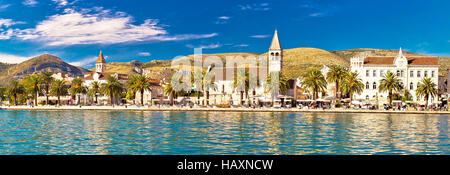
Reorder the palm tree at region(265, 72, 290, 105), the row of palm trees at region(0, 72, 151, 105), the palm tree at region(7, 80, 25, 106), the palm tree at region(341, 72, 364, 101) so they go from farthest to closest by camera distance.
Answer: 1. the palm tree at region(7, 80, 25, 106)
2. the row of palm trees at region(0, 72, 151, 105)
3. the palm tree at region(265, 72, 290, 105)
4. the palm tree at region(341, 72, 364, 101)

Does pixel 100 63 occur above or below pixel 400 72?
above

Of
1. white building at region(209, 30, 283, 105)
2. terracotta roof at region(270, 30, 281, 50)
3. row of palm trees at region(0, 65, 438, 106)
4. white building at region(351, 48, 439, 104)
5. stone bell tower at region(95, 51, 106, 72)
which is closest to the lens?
row of palm trees at region(0, 65, 438, 106)

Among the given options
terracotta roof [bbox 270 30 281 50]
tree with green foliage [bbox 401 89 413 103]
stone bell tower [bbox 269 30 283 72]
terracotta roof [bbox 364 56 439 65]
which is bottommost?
tree with green foliage [bbox 401 89 413 103]

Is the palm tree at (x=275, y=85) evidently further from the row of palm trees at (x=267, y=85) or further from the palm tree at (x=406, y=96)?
the palm tree at (x=406, y=96)

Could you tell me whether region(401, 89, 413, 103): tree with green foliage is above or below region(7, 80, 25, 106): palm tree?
below

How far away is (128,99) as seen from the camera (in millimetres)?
97438

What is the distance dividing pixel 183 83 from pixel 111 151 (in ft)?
205

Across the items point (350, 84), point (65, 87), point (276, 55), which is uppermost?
point (276, 55)

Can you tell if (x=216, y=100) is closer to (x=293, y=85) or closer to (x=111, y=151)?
(x=293, y=85)

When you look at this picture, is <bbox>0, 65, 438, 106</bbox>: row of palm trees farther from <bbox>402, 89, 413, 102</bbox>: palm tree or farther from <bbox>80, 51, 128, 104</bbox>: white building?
<bbox>80, 51, 128, 104</bbox>: white building

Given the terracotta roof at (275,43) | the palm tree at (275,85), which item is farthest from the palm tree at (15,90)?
the terracotta roof at (275,43)

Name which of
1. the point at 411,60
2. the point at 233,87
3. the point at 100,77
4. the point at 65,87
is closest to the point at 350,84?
the point at 411,60

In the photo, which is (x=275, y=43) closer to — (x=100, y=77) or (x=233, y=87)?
(x=233, y=87)

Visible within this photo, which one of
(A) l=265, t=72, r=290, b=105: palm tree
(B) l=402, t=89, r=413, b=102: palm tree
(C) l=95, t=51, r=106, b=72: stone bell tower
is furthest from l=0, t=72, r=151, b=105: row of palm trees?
(B) l=402, t=89, r=413, b=102: palm tree
